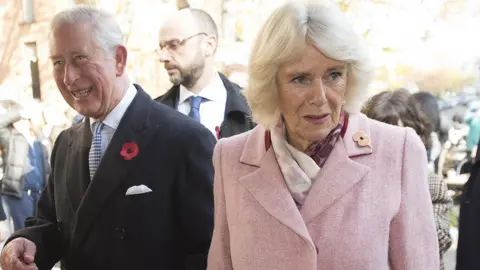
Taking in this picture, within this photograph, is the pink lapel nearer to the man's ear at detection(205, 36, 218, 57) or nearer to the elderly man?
the elderly man

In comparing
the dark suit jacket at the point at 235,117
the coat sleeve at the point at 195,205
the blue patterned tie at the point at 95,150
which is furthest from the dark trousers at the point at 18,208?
the coat sleeve at the point at 195,205

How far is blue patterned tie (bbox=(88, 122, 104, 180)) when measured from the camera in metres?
1.72

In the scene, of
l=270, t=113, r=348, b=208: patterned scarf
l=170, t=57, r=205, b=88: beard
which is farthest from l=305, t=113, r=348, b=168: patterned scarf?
l=170, t=57, r=205, b=88: beard

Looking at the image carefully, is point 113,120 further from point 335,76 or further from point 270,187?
point 335,76

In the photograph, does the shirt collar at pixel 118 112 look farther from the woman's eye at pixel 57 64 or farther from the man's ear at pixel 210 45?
the man's ear at pixel 210 45

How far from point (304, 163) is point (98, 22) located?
0.88 metres

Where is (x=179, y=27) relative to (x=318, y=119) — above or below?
above

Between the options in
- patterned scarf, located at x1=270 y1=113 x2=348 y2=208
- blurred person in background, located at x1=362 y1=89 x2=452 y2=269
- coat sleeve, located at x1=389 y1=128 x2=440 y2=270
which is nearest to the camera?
coat sleeve, located at x1=389 y1=128 x2=440 y2=270

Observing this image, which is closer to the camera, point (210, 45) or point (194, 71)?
point (194, 71)

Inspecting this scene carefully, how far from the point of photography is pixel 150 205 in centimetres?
160

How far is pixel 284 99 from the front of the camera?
1.30m

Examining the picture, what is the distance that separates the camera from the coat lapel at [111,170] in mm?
1609

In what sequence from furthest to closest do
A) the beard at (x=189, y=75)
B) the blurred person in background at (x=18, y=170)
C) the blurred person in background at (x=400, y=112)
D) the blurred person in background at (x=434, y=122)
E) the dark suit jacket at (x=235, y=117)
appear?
the blurred person in background at (x=18, y=170)
the blurred person in background at (x=434, y=122)
the beard at (x=189, y=75)
the dark suit jacket at (x=235, y=117)
the blurred person in background at (x=400, y=112)

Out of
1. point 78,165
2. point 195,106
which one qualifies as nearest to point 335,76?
point 78,165
